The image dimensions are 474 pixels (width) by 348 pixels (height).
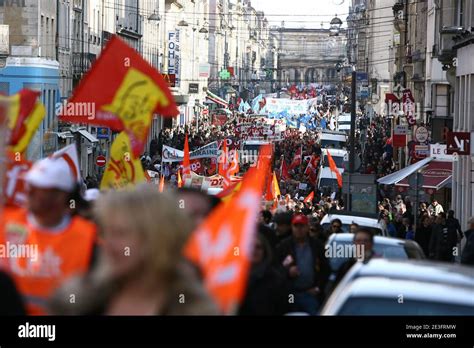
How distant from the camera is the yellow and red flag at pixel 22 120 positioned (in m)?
10.7

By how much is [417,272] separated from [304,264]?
4.12 m

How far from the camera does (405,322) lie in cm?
744

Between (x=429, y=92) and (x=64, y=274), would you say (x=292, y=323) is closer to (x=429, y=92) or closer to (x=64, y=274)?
(x=64, y=274)

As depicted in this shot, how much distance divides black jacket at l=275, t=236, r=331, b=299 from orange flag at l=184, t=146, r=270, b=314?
6.27 m

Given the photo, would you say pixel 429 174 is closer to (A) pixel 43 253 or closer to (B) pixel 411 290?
(B) pixel 411 290

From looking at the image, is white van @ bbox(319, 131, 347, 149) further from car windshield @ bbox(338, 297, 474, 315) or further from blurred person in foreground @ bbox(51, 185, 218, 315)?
blurred person in foreground @ bbox(51, 185, 218, 315)

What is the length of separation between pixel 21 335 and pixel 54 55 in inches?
1756

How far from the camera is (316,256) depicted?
1167 centimetres

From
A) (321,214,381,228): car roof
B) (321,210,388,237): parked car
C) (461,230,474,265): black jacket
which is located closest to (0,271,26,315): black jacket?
(461,230,474,265): black jacket

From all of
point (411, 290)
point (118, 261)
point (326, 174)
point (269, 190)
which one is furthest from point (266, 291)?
point (326, 174)

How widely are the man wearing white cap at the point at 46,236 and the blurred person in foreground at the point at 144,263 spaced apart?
1203mm

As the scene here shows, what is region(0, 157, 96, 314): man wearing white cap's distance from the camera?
5918 mm

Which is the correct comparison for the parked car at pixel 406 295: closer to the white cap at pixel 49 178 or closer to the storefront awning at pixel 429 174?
the white cap at pixel 49 178

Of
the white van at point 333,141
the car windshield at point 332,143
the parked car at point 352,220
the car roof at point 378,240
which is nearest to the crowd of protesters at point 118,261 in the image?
the car roof at point 378,240
